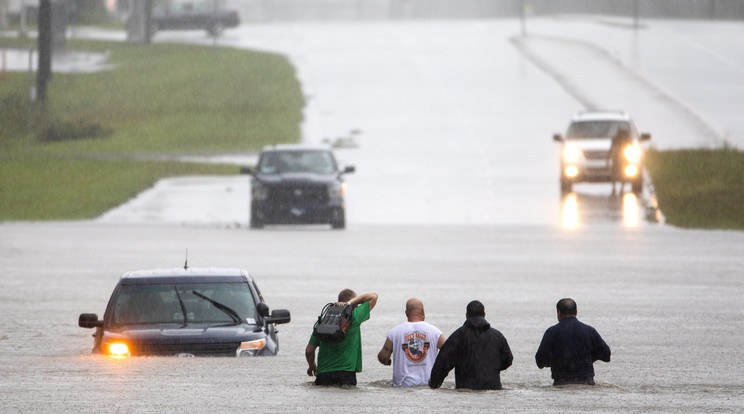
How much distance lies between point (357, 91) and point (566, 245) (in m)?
31.8

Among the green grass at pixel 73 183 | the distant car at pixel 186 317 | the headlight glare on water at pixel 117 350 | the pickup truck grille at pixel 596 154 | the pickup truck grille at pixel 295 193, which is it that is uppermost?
the distant car at pixel 186 317

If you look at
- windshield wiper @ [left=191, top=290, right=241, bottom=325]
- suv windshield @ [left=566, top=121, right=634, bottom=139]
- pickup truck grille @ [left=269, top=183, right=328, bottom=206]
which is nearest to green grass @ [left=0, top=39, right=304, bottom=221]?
pickup truck grille @ [left=269, top=183, right=328, bottom=206]

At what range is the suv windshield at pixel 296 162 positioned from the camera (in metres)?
31.4

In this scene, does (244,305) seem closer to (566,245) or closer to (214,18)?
(566,245)

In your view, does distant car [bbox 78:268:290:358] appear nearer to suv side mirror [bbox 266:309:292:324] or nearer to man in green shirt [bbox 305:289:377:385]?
suv side mirror [bbox 266:309:292:324]

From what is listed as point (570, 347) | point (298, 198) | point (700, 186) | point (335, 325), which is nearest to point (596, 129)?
point (700, 186)

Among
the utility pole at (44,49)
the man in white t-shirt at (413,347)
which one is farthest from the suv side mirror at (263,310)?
the utility pole at (44,49)

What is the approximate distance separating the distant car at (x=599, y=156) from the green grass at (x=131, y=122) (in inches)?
408

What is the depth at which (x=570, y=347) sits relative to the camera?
38.5 ft

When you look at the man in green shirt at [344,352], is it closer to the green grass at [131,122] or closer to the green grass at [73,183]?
the green grass at [73,183]

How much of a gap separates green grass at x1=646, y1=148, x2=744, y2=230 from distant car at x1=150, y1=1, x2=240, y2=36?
1568 inches

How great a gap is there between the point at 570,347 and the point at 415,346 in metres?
1.24

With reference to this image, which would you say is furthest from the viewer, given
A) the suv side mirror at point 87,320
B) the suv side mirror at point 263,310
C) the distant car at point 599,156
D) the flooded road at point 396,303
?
the distant car at point 599,156

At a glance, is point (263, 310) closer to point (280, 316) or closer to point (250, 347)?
point (280, 316)
